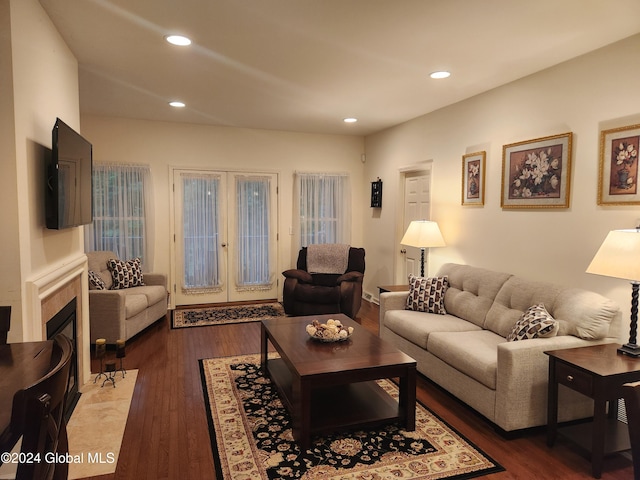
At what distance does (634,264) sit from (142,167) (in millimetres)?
5282

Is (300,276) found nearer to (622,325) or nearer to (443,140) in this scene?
(443,140)

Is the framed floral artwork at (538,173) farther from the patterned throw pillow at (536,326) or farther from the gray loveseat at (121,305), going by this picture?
the gray loveseat at (121,305)

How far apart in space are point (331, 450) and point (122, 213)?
425cm

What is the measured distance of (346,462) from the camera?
2.31m

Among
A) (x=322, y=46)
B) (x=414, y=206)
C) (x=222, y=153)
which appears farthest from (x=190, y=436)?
(x=222, y=153)

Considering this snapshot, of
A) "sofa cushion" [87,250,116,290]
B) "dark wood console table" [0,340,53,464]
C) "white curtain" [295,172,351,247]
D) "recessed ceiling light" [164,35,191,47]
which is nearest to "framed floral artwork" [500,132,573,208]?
"recessed ceiling light" [164,35,191,47]

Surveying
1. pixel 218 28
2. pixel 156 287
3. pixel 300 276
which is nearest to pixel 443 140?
pixel 300 276

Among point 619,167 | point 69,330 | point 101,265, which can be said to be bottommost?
point 69,330

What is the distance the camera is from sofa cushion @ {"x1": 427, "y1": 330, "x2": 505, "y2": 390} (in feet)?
8.74

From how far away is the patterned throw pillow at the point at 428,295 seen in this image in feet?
12.8

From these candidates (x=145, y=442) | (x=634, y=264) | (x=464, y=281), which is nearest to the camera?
(x=634, y=264)

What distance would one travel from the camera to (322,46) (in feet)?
9.52

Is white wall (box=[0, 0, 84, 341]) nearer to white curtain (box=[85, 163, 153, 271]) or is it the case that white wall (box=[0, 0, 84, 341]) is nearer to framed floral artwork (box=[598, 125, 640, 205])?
white curtain (box=[85, 163, 153, 271])

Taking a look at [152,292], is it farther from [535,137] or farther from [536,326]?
[535,137]
